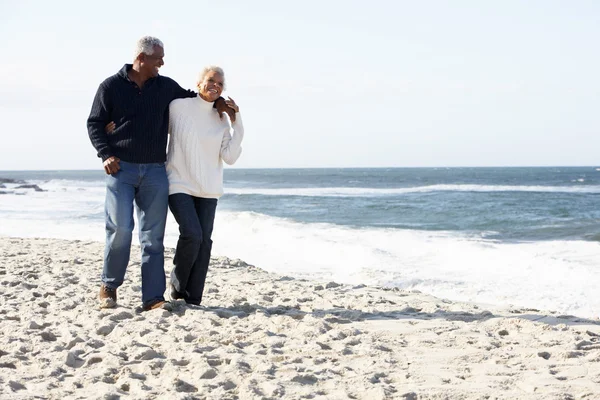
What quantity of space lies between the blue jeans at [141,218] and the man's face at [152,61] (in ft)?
2.22

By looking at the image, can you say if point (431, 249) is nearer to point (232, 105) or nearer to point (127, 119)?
point (232, 105)

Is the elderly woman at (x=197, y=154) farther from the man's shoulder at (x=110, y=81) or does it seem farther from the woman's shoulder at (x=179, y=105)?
the man's shoulder at (x=110, y=81)

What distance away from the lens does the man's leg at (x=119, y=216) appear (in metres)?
4.78

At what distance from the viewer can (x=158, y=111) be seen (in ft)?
15.7

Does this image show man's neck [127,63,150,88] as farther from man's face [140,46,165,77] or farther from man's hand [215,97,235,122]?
man's hand [215,97,235,122]

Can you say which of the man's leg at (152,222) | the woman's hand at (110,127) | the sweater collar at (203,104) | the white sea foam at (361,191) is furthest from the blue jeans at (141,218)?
the white sea foam at (361,191)

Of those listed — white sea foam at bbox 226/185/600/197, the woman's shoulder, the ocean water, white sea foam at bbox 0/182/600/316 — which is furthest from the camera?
white sea foam at bbox 226/185/600/197

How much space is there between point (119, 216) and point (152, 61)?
113 centimetres

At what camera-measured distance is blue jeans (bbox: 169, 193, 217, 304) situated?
488 centimetres

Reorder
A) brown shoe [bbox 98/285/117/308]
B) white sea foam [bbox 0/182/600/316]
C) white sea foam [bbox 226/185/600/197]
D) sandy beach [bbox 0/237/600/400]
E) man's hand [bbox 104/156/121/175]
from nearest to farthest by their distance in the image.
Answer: sandy beach [bbox 0/237/600/400]
man's hand [bbox 104/156/121/175]
brown shoe [bbox 98/285/117/308]
white sea foam [bbox 0/182/600/316]
white sea foam [bbox 226/185/600/197]

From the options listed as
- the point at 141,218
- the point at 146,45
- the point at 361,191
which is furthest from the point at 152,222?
the point at 361,191

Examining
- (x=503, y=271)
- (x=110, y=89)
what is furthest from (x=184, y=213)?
(x=503, y=271)

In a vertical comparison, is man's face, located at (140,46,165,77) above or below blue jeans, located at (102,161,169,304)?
above

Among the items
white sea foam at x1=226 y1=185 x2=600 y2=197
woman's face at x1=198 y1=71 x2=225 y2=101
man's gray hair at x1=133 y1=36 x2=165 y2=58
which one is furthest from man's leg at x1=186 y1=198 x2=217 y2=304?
white sea foam at x1=226 y1=185 x2=600 y2=197
